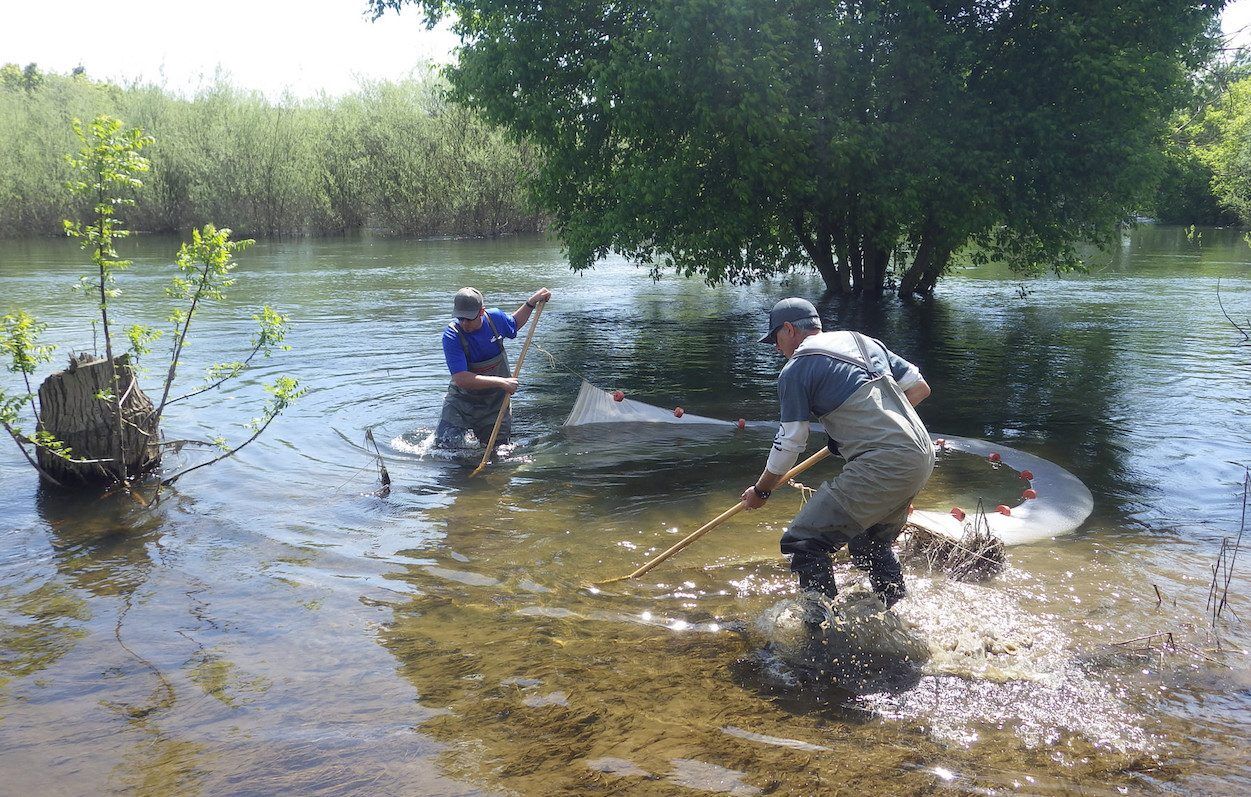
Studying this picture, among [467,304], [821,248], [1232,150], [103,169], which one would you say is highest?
[1232,150]

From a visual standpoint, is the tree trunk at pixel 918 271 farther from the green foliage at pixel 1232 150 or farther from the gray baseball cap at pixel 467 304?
the green foliage at pixel 1232 150

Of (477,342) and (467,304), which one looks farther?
(477,342)

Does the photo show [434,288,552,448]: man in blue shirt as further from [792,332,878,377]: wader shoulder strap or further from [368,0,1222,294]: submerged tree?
[368,0,1222,294]: submerged tree

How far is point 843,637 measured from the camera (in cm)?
504

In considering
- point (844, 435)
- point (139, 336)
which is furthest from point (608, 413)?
point (844, 435)

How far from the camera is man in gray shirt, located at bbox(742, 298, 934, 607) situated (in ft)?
16.4

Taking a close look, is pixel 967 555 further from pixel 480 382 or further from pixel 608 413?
pixel 608 413

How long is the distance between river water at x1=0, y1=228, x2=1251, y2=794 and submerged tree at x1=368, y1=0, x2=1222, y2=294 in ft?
15.4

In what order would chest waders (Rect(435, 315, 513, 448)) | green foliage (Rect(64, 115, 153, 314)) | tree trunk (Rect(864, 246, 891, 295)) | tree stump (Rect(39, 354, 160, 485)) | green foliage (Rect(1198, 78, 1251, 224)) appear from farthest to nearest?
green foliage (Rect(1198, 78, 1251, 224)) < tree trunk (Rect(864, 246, 891, 295)) < chest waders (Rect(435, 315, 513, 448)) < tree stump (Rect(39, 354, 160, 485)) < green foliage (Rect(64, 115, 153, 314))

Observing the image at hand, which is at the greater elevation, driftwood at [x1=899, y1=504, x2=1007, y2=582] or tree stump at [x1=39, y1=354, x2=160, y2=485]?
tree stump at [x1=39, y1=354, x2=160, y2=485]

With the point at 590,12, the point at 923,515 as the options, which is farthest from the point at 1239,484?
the point at 590,12

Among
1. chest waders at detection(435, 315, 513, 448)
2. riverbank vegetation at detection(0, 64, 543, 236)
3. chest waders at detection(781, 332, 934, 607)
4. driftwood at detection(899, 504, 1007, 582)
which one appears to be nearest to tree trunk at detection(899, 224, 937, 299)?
chest waders at detection(435, 315, 513, 448)

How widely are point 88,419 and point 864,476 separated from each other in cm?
636

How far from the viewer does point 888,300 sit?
20.4 meters
